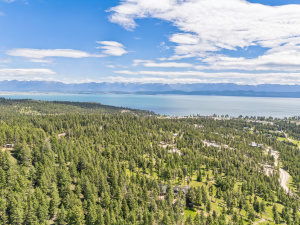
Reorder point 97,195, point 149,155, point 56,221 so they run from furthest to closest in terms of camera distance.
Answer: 1. point 149,155
2. point 97,195
3. point 56,221

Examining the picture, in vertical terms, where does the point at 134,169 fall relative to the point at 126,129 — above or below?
below

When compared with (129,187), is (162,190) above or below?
below

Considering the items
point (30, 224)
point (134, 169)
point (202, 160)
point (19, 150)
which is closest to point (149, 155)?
point (134, 169)

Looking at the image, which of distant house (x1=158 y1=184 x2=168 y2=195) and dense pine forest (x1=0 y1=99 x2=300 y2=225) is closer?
dense pine forest (x1=0 y1=99 x2=300 y2=225)

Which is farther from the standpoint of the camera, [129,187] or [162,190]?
[162,190]

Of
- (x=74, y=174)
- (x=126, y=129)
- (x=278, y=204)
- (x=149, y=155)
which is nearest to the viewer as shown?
(x=74, y=174)

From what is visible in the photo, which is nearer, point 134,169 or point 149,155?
point 134,169

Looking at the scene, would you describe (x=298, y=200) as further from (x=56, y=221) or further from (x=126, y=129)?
(x=126, y=129)

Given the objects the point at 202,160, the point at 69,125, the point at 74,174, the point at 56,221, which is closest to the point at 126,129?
the point at 69,125

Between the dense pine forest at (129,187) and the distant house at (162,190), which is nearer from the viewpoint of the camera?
the dense pine forest at (129,187)

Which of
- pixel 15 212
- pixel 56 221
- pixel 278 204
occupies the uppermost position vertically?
pixel 15 212

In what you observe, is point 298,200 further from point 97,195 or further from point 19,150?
point 19,150
